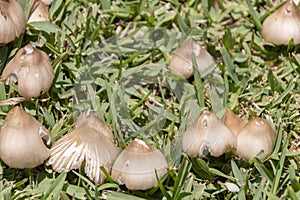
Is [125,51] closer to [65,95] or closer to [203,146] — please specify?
[65,95]

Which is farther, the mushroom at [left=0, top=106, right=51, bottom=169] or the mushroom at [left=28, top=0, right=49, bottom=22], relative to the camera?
the mushroom at [left=28, top=0, right=49, bottom=22]

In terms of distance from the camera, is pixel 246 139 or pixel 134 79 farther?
pixel 134 79

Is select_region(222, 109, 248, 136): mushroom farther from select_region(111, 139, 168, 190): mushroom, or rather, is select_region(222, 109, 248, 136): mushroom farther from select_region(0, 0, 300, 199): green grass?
select_region(111, 139, 168, 190): mushroom

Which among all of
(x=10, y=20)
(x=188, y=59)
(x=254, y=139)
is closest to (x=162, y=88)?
(x=188, y=59)

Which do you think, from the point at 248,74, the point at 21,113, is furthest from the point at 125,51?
the point at 21,113

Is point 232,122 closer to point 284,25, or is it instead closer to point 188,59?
point 188,59

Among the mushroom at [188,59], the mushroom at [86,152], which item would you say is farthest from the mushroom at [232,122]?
the mushroom at [86,152]

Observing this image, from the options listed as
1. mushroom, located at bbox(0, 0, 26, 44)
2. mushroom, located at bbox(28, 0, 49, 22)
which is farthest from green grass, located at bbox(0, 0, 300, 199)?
mushroom, located at bbox(0, 0, 26, 44)
